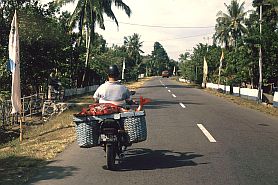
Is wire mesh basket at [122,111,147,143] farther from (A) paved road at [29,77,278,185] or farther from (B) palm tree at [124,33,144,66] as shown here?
(B) palm tree at [124,33,144,66]

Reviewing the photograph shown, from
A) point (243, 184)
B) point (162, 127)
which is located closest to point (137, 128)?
point (243, 184)

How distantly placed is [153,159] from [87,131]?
5.28 feet

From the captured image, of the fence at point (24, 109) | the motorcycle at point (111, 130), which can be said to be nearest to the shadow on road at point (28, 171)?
the motorcycle at point (111, 130)

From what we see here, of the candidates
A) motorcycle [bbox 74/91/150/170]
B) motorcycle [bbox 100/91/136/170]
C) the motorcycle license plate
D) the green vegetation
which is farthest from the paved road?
the green vegetation

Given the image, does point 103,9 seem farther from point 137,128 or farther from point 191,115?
point 137,128

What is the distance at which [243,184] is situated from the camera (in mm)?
5578

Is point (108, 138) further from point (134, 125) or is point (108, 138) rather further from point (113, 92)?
point (113, 92)

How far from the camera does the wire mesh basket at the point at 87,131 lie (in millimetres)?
6562

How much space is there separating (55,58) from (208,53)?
125ft

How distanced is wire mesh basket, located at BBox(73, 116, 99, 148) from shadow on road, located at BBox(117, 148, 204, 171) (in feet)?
2.36

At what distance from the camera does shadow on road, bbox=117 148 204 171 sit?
6.77 metres

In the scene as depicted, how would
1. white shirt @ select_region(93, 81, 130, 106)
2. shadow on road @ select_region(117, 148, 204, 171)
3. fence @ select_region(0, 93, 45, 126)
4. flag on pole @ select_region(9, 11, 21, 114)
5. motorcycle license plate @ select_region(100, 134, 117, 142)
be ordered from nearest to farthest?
1. motorcycle license plate @ select_region(100, 134, 117, 142)
2. shadow on road @ select_region(117, 148, 204, 171)
3. white shirt @ select_region(93, 81, 130, 106)
4. flag on pole @ select_region(9, 11, 21, 114)
5. fence @ select_region(0, 93, 45, 126)

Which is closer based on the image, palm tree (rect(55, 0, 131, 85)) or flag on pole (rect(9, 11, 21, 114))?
A: flag on pole (rect(9, 11, 21, 114))

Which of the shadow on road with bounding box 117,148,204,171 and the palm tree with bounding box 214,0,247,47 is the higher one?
the palm tree with bounding box 214,0,247,47
